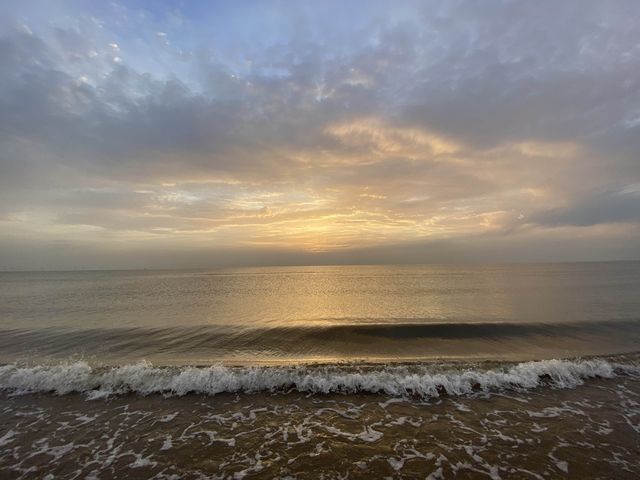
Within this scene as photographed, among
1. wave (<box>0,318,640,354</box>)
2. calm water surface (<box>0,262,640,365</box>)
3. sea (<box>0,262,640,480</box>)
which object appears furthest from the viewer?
wave (<box>0,318,640,354</box>)

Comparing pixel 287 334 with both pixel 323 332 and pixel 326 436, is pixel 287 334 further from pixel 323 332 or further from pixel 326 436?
pixel 326 436

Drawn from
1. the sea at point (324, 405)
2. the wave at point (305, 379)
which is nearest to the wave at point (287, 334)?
the sea at point (324, 405)

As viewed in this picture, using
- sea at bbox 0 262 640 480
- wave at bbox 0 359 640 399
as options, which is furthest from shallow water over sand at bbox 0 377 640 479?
wave at bbox 0 359 640 399

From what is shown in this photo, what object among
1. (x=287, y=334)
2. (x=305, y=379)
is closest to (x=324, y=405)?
(x=305, y=379)

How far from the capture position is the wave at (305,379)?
11.3 m

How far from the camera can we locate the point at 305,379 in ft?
38.7

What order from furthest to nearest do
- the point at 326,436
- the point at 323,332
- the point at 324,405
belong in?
the point at 323,332 → the point at 324,405 → the point at 326,436

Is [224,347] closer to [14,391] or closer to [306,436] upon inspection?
[14,391]

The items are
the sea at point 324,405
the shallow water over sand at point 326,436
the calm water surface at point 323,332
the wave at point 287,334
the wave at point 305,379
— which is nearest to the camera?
the shallow water over sand at point 326,436

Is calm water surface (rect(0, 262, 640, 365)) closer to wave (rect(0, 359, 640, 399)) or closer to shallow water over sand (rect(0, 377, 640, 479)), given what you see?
wave (rect(0, 359, 640, 399))

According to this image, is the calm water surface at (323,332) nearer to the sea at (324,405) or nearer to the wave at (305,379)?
the sea at (324,405)

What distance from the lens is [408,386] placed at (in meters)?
11.2

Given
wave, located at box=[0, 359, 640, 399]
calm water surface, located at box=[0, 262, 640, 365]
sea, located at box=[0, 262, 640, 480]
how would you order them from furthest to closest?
1. calm water surface, located at box=[0, 262, 640, 365]
2. wave, located at box=[0, 359, 640, 399]
3. sea, located at box=[0, 262, 640, 480]

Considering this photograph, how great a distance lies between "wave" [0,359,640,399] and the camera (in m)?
11.3
